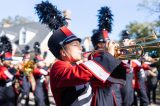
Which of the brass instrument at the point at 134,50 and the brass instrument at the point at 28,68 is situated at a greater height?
the brass instrument at the point at 134,50

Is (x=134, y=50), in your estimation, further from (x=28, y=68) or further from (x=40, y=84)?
(x=40, y=84)

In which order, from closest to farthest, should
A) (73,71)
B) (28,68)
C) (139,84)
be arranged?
(73,71) → (139,84) → (28,68)

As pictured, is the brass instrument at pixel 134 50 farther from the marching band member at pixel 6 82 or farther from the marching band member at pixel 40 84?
the marching band member at pixel 40 84

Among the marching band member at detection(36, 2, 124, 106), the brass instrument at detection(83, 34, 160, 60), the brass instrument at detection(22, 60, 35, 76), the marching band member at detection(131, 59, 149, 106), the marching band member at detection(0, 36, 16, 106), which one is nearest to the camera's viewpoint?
the marching band member at detection(36, 2, 124, 106)

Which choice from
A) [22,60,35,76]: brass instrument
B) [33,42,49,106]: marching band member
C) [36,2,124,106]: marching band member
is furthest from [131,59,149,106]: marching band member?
[36,2,124,106]: marching band member

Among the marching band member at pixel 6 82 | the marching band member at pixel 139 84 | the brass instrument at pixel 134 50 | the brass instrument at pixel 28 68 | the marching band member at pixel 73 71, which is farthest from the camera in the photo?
the brass instrument at pixel 28 68

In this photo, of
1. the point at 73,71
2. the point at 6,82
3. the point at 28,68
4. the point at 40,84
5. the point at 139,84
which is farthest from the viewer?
the point at 40,84

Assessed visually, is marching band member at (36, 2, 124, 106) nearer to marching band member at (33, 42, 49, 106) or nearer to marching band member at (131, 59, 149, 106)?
marching band member at (131, 59, 149, 106)

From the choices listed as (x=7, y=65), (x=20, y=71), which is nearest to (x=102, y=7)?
(x=7, y=65)

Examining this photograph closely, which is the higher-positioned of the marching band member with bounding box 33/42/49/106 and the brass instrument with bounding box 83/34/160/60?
the brass instrument with bounding box 83/34/160/60

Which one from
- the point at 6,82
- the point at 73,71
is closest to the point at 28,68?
the point at 6,82

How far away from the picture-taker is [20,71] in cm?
1136

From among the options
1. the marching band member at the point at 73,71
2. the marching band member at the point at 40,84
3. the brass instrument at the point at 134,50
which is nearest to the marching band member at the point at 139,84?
the marching band member at the point at 40,84

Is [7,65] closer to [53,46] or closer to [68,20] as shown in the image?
[68,20]
